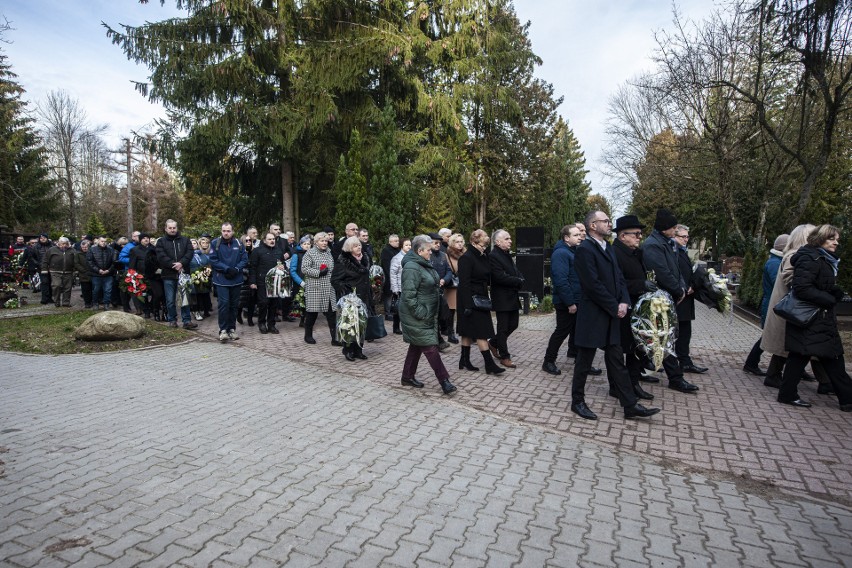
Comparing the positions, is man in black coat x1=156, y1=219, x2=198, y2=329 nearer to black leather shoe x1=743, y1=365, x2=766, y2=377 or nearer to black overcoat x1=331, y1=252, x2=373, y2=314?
black overcoat x1=331, y1=252, x2=373, y2=314

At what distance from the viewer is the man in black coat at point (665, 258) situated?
6.47m

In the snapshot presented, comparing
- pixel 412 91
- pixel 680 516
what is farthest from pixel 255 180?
pixel 680 516

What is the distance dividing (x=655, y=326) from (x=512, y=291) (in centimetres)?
205

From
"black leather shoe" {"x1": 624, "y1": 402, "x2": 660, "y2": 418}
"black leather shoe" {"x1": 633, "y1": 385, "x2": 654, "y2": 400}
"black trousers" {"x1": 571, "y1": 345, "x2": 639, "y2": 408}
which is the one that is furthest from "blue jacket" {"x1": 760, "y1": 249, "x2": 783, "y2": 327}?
"black trousers" {"x1": 571, "y1": 345, "x2": 639, "y2": 408}

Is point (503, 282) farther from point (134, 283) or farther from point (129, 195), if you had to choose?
point (129, 195)

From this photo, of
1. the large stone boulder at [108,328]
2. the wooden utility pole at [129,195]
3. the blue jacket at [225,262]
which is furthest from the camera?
the wooden utility pole at [129,195]

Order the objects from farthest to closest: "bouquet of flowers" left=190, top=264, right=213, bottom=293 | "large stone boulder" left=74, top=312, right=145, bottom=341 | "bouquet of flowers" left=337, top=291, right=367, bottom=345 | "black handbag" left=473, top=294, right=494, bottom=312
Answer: "bouquet of flowers" left=190, top=264, right=213, bottom=293
"large stone boulder" left=74, top=312, right=145, bottom=341
"bouquet of flowers" left=337, top=291, right=367, bottom=345
"black handbag" left=473, top=294, right=494, bottom=312

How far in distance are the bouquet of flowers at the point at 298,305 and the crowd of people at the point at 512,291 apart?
33 mm

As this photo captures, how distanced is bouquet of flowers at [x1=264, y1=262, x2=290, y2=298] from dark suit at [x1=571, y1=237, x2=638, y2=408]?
6709mm

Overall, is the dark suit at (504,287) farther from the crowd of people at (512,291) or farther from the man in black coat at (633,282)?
the man in black coat at (633,282)

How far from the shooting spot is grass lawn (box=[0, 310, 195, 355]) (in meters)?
8.83

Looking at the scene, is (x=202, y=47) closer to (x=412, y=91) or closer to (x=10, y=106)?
(x=412, y=91)

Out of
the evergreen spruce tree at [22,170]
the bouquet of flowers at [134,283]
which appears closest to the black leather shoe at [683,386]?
the bouquet of flowers at [134,283]

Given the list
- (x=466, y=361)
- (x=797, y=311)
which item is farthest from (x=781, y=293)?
(x=466, y=361)
